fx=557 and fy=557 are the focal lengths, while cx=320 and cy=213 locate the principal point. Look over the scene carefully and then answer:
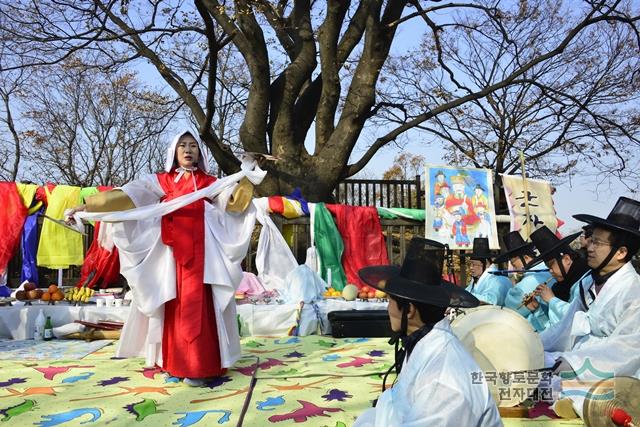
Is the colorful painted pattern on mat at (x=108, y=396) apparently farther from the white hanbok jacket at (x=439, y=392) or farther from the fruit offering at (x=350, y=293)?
the fruit offering at (x=350, y=293)

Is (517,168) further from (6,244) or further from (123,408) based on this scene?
(123,408)

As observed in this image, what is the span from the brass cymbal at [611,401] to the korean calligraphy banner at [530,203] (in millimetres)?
7283

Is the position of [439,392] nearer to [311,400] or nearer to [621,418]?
[621,418]

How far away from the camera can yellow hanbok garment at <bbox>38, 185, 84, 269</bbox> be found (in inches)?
308

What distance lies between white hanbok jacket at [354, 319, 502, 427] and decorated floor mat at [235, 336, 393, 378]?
2.72 metres

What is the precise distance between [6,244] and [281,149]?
15.5 feet

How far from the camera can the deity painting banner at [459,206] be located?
989 cm

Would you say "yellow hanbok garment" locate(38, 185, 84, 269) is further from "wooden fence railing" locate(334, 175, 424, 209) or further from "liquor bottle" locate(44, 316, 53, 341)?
"wooden fence railing" locate(334, 175, 424, 209)

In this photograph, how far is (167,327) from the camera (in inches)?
181

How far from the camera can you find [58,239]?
7.88 meters

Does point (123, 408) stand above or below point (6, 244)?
below

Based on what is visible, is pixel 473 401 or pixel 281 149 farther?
pixel 281 149

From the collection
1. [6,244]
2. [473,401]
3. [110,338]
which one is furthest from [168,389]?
[6,244]

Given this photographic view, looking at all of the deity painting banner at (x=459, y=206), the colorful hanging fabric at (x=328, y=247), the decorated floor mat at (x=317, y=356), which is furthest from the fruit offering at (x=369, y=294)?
the deity painting banner at (x=459, y=206)
